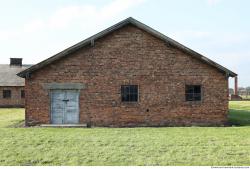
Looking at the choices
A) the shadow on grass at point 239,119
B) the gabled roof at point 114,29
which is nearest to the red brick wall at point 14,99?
the gabled roof at point 114,29

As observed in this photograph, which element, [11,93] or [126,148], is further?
[11,93]

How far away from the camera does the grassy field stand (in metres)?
9.77

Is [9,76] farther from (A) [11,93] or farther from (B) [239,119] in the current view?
(B) [239,119]

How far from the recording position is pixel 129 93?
19.0m

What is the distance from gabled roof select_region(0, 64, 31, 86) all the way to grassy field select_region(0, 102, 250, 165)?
84.9ft

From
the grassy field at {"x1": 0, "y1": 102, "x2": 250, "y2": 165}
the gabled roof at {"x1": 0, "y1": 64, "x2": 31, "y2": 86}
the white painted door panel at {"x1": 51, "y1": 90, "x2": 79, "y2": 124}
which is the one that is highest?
the gabled roof at {"x1": 0, "y1": 64, "x2": 31, "y2": 86}

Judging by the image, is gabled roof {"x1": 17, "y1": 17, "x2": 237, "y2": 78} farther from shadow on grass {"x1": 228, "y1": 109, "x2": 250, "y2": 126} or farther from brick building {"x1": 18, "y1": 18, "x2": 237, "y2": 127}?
shadow on grass {"x1": 228, "y1": 109, "x2": 250, "y2": 126}

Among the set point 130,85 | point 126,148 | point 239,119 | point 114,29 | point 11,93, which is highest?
point 114,29

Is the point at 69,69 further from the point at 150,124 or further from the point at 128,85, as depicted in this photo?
the point at 150,124

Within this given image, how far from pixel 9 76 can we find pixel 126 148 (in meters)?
32.6

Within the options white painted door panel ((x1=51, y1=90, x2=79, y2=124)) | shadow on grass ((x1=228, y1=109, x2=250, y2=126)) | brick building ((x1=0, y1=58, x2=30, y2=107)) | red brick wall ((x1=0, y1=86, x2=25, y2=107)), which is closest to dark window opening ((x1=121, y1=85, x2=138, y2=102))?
white painted door panel ((x1=51, y1=90, x2=79, y2=124))

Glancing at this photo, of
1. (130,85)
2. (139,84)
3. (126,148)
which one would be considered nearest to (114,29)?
(130,85)

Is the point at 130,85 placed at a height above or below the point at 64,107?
above

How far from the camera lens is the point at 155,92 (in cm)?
1884
